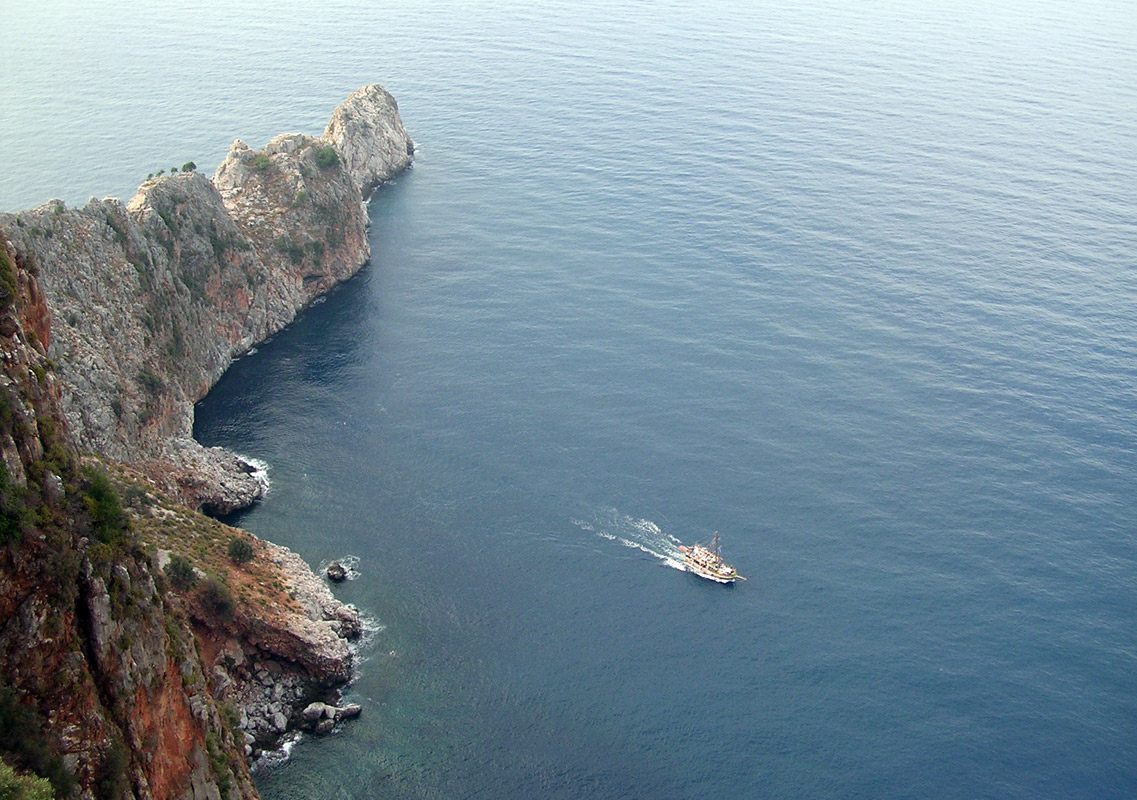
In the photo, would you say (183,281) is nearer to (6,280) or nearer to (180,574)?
(180,574)

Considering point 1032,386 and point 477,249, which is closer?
point 1032,386

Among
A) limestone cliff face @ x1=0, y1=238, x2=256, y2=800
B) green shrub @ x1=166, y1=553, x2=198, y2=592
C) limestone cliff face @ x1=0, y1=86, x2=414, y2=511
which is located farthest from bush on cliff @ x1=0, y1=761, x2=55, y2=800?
limestone cliff face @ x1=0, y1=86, x2=414, y2=511

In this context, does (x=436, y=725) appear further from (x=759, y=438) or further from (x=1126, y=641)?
(x=1126, y=641)

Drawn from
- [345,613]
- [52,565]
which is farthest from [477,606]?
[52,565]

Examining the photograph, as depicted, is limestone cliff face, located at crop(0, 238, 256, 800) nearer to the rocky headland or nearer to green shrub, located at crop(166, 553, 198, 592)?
the rocky headland

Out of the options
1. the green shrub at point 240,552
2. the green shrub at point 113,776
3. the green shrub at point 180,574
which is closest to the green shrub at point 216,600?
the green shrub at point 180,574

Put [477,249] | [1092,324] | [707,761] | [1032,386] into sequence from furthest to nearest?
[477,249] < [1092,324] < [1032,386] < [707,761]
